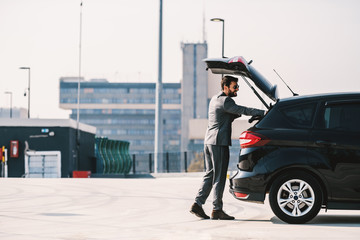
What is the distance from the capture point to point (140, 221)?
9.93 meters

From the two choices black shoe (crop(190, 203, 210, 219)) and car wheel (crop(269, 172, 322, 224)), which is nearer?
car wheel (crop(269, 172, 322, 224))

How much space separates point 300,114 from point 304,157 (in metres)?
0.60

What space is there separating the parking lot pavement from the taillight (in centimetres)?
106

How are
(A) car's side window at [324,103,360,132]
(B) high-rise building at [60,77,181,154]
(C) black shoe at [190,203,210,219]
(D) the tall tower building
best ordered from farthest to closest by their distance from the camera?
(B) high-rise building at [60,77,181,154] → (D) the tall tower building → (C) black shoe at [190,203,210,219] → (A) car's side window at [324,103,360,132]

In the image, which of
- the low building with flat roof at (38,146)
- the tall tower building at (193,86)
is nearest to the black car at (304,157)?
the low building with flat roof at (38,146)

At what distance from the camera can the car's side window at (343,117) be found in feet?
30.7

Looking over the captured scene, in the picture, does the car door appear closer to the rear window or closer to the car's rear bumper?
the rear window

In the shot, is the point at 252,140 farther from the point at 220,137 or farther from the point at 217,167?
the point at 217,167

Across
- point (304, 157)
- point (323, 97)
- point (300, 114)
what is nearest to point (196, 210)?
point (304, 157)

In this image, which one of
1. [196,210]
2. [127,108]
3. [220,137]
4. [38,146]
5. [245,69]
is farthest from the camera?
[127,108]

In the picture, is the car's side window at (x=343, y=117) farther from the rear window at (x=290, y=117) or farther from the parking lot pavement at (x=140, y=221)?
the parking lot pavement at (x=140, y=221)

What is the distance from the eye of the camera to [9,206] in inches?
482

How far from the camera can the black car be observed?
9.23 meters

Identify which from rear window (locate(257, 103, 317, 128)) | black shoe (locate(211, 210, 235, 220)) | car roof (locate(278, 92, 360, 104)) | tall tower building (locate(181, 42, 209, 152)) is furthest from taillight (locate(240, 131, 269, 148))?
tall tower building (locate(181, 42, 209, 152))
